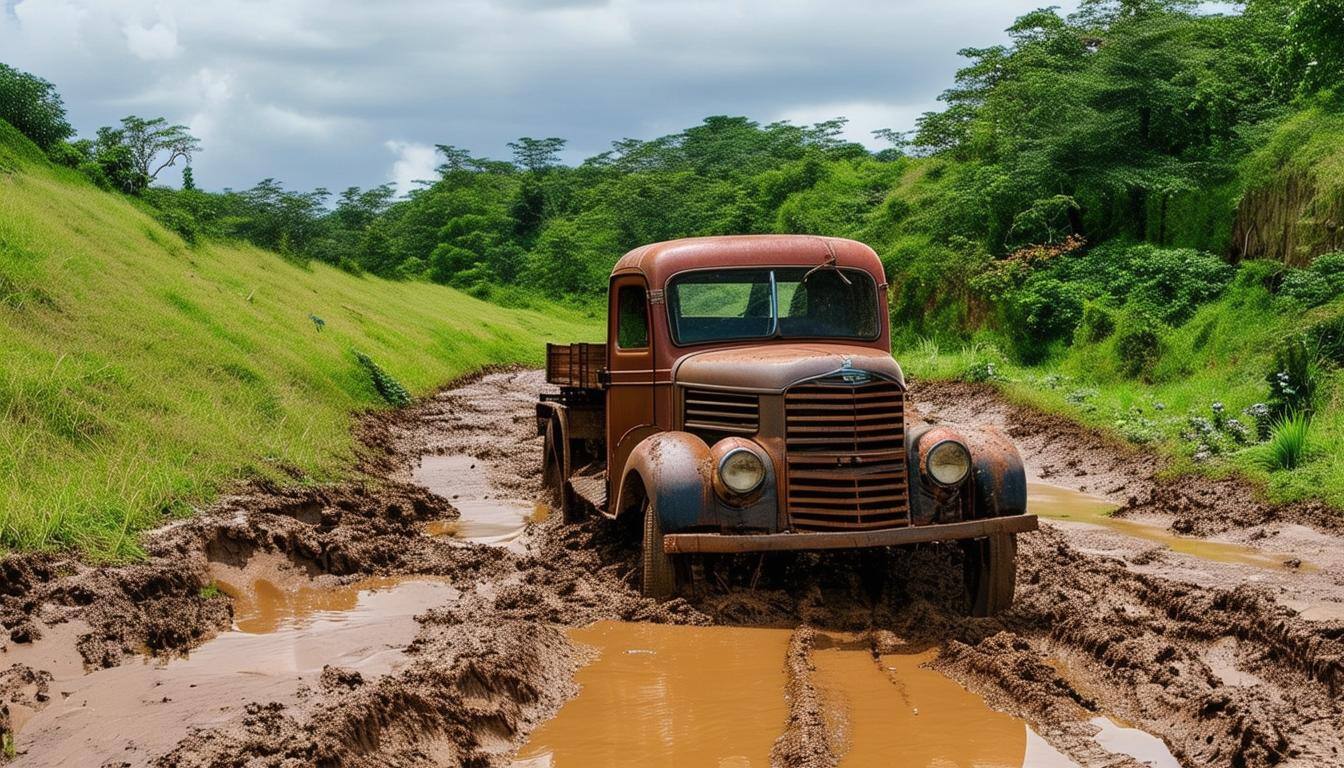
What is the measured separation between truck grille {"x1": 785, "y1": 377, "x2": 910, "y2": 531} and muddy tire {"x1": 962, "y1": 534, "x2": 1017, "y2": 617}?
20.2 inches

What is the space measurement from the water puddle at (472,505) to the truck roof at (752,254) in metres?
2.98

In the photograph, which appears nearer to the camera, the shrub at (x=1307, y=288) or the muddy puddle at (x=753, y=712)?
the muddy puddle at (x=753, y=712)

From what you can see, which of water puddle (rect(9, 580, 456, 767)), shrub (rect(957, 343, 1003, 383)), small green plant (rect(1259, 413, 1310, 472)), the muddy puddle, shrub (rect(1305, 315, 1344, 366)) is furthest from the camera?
shrub (rect(957, 343, 1003, 383))

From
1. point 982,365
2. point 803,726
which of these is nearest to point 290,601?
point 803,726

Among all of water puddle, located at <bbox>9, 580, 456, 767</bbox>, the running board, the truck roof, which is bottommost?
water puddle, located at <bbox>9, 580, 456, 767</bbox>

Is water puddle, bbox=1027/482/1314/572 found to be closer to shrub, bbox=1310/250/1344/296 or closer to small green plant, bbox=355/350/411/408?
shrub, bbox=1310/250/1344/296

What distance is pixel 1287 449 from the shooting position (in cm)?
1132

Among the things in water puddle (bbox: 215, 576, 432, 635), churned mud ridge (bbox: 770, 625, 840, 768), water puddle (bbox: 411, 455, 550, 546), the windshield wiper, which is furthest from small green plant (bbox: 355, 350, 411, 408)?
churned mud ridge (bbox: 770, 625, 840, 768)

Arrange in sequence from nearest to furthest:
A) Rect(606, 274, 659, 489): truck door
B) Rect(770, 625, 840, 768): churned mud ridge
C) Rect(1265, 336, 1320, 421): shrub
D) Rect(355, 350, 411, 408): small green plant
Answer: Rect(770, 625, 840, 768): churned mud ridge < Rect(606, 274, 659, 489): truck door < Rect(1265, 336, 1320, 421): shrub < Rect(355, 350, 411, 408): small green plant

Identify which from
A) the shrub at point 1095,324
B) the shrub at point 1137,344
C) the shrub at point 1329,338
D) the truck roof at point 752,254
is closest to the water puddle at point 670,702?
the truck roof at point 752,254

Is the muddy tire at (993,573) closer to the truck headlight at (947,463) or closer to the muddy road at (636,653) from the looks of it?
the muddy road at (636,653)

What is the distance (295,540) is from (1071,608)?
5.21 metres

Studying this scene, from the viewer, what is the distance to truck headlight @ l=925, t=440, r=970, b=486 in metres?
7.24

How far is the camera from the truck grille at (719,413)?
734 cm
